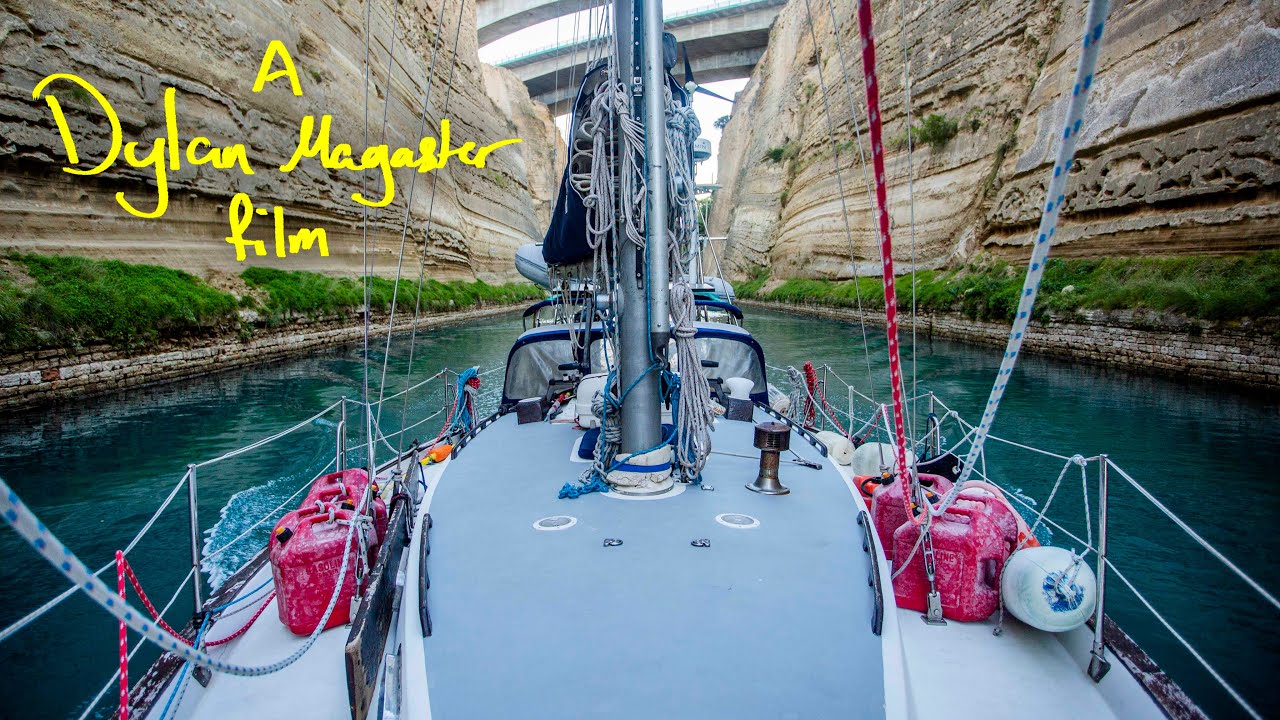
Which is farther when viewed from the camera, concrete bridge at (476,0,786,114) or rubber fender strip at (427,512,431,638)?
concrete bridge at (476,0,786,114)

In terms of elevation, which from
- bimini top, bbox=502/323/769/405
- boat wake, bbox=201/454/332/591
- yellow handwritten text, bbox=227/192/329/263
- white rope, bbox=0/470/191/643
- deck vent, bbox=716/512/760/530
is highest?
yellow handwritten text, bbox=227/192/329/263

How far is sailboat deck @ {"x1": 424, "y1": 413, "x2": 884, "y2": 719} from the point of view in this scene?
1.72 metres

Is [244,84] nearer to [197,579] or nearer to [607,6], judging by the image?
[607,6]

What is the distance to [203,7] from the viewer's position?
44.8 ft

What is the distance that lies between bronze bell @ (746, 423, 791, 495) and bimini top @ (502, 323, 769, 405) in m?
2.66

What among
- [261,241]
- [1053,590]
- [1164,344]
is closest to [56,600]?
[1053,590]

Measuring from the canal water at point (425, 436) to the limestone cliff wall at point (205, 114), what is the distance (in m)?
3.19

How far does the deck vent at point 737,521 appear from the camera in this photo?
102 inches

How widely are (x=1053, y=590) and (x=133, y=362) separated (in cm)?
1293

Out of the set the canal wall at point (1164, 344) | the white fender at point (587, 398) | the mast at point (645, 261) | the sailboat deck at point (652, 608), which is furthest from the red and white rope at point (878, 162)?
the canal wall at point (1164, 344)

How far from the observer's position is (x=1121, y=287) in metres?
11.6

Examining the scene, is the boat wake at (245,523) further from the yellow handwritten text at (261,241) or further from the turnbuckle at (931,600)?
the yellow handwritten text at (261,241)

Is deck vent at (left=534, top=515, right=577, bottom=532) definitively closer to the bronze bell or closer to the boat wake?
the bronze bell

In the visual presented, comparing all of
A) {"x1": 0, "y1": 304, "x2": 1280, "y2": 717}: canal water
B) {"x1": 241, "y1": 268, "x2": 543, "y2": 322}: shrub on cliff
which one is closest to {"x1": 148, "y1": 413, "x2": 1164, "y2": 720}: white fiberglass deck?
{"x1": 0, "y1": 304, "x2": 1280, "y2": 717}: canal water
